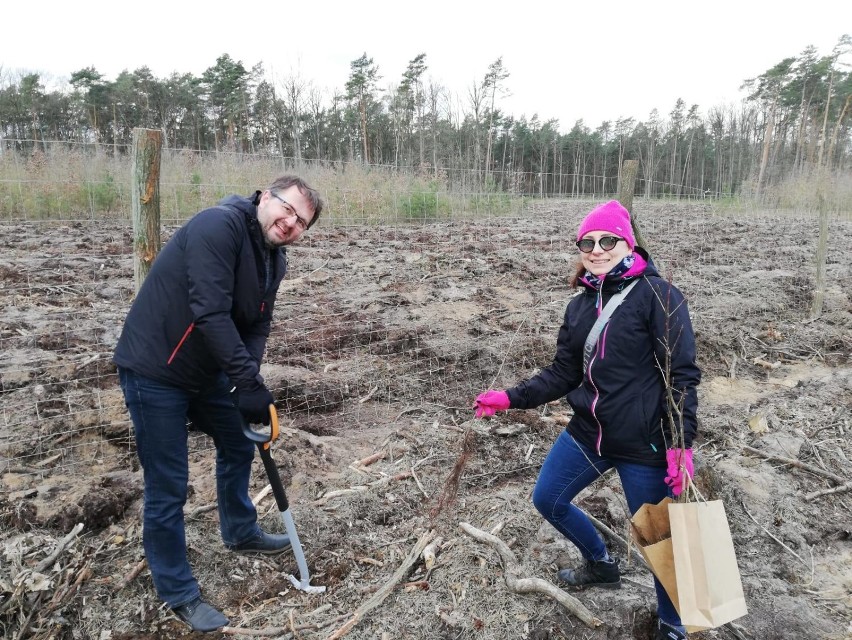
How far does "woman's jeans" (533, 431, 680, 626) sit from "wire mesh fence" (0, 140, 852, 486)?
183 cm

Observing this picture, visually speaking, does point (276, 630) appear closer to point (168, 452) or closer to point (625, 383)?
point (168, 452)

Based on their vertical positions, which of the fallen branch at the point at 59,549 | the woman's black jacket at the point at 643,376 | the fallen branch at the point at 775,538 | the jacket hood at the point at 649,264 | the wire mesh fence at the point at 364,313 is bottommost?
the fallen branch at the point at 775,538

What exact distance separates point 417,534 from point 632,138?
166 ft

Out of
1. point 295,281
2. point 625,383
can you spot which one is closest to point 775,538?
point 625,383

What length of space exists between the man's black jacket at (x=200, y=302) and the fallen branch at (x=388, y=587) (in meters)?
1.11

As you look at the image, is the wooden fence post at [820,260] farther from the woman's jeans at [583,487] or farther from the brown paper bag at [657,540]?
the brown paper bag at [657,540]

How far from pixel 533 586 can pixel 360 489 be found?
125 centimetres

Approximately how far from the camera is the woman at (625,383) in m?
1.90

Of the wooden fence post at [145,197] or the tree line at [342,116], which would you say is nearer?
the wooden fence post at [145,197]

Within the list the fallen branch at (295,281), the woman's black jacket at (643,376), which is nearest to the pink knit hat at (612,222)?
the woman's black jacket at (643,376)

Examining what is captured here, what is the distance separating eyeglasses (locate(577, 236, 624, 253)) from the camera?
6.65ft

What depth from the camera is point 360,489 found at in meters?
3.17

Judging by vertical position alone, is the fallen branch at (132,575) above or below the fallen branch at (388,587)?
above

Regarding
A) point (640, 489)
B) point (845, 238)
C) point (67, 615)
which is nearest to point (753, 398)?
point (640, 489)
